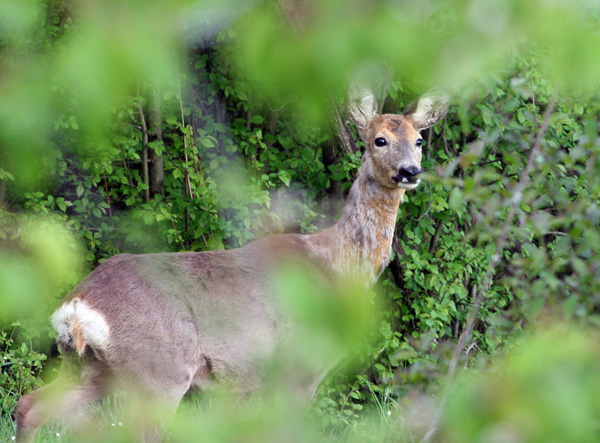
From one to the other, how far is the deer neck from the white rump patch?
4.65 feet

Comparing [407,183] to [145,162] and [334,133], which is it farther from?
[145,162]

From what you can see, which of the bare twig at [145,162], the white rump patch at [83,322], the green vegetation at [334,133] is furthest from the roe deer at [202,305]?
the bare twig at [145,162]

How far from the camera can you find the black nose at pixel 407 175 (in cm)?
445

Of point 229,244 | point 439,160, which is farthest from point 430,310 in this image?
point 229,244

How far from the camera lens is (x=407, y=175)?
447 cm

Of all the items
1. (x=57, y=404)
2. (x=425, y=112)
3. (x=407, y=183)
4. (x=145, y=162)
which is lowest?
(x=57, y=404)

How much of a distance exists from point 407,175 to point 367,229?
0.41 meters

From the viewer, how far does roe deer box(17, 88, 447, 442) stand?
387cm

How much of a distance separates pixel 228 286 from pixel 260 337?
1.09 ft

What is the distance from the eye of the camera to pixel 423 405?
155 centimetres

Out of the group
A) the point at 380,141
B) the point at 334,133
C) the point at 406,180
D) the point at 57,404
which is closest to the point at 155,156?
the point at 334,133

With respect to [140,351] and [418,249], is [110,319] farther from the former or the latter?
[418,249]

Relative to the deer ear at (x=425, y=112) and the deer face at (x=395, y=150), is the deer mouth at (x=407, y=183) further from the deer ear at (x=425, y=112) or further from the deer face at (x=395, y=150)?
the deer ear at (x=425, y=112)

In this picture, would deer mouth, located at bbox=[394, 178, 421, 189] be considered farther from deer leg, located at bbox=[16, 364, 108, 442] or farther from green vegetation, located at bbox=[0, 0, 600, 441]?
deer leg, located at bbox=[16, 364, 108, 442]
